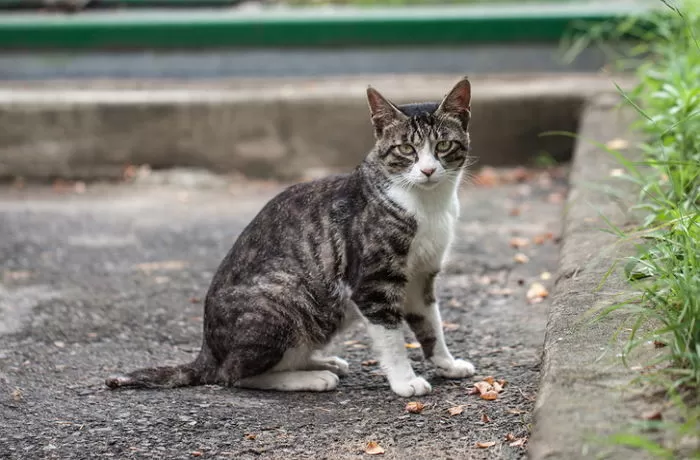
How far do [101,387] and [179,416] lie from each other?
0.52 meters

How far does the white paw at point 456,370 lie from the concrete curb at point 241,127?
12.4 ft

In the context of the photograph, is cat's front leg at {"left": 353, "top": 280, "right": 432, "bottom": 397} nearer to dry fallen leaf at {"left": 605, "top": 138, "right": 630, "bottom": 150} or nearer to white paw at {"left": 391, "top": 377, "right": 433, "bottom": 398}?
white paw at {"left": 391, "top": 377, "right": 433, "bottom": 398}

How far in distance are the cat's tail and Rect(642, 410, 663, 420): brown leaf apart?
1838 mm

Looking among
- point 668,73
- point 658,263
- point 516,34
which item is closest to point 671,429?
point 658,263

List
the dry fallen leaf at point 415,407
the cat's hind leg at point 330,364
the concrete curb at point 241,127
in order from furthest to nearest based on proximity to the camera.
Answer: the concrete curb at point 241,127, the cat's hind leg at point 330,364, the dry fallen leaf at point 415,407

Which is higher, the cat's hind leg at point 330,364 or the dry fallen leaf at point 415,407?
the dry fallen leaf at point 415,407

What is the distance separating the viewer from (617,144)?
584 centimetres

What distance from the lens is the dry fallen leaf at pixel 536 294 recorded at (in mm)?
4805

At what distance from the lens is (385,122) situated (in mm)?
3803

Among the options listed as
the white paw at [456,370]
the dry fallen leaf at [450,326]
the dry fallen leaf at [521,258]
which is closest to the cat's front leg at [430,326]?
the white paw at [456,370]

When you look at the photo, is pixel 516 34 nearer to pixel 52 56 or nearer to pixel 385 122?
pixel 52 56

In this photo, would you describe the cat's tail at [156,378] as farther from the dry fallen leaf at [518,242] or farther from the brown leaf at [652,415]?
the dry fallen leaf at [518,242]

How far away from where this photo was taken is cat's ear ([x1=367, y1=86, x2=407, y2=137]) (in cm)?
375

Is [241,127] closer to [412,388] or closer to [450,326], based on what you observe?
[450,326]
